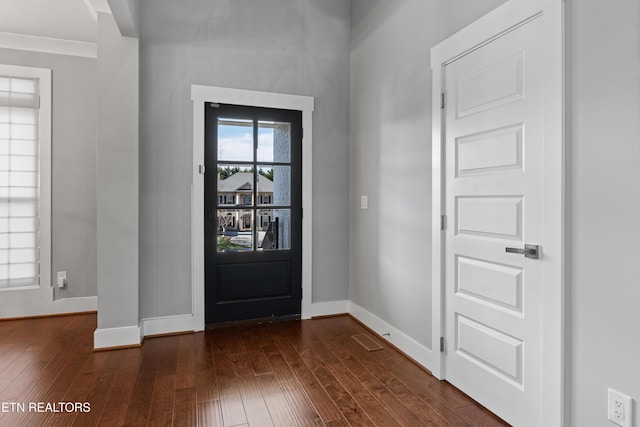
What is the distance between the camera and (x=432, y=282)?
245cm

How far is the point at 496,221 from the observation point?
1.95 metres

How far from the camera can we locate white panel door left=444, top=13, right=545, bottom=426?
173cm

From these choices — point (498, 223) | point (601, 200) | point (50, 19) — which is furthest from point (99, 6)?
point (601, 200)

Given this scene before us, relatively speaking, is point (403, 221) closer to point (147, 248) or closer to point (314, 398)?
point (314, 398)

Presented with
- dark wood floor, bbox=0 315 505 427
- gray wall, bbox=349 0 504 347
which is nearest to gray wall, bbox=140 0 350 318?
gray wall, bbox=349 0 504 347

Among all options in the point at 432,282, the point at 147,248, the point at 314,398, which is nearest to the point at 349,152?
the point at 432,282

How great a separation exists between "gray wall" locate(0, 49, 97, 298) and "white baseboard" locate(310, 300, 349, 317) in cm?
230

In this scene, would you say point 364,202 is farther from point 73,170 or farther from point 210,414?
point 73,170

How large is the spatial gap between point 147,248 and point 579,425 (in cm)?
304

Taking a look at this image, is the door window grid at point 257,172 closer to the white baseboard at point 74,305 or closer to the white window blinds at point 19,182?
the white baseboard at point 74,305

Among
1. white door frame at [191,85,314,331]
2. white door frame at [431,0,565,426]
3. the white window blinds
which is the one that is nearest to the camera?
white door frame at [431,0,565,426]

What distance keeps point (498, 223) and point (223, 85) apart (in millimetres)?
2571

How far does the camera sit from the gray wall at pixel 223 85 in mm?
3080

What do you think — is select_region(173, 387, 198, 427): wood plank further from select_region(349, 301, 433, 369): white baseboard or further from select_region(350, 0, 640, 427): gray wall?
select_region(350, 0, 640, 427): gray wall
